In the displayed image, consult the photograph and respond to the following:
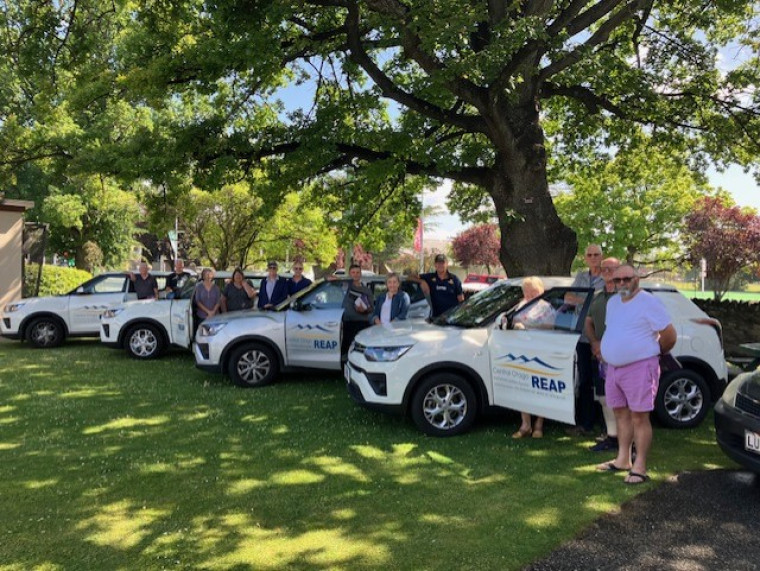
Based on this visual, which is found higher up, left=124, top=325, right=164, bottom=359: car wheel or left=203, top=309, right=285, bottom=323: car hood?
left=203, top=309, right=285, bottom=323: car hood

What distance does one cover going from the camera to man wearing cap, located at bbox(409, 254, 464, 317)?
8766 mm

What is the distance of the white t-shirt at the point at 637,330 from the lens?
4773 millimetres

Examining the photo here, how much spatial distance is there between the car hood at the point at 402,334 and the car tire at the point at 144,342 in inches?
229

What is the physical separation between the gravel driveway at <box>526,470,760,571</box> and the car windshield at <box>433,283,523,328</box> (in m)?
2.41

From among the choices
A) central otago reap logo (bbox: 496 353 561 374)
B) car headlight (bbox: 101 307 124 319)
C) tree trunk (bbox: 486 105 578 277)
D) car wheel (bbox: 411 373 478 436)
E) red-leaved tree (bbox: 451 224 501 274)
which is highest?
red-leaved tree (bbox: 451 224 501 274)

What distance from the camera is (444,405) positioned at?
621cm

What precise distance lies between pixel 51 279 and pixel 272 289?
13.4 m

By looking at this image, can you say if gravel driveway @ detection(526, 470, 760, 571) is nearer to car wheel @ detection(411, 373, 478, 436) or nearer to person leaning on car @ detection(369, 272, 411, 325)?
car wheel @ detection(411, 373, 478, 436)

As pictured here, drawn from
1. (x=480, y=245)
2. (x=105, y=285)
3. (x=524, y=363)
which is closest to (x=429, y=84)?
(x=524, y=363)

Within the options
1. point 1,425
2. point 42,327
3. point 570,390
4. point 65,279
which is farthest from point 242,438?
point 65,279

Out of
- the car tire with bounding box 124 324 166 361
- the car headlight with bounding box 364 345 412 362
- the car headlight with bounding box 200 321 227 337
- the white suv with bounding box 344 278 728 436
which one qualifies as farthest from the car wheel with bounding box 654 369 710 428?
the car tire with bounding box 124 324 166 361

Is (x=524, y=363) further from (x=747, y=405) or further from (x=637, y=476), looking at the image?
(x=747, y=405)

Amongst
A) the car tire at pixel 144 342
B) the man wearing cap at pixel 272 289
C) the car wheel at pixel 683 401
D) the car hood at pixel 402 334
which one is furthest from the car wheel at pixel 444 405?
the car tire at pixel 144 342

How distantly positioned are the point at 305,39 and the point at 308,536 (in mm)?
8885
